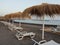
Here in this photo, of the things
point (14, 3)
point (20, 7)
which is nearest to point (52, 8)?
point (14, 3)

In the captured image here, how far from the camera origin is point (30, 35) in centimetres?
690

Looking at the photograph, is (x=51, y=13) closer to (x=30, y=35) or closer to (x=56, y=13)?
(x=56, y=13)

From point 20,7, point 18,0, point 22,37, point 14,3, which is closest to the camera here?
point 22,37

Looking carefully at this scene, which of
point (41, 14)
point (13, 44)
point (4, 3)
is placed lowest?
point (13, 44)

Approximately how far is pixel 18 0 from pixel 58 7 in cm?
1392

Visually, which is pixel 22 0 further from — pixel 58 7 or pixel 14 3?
pixel 58 7

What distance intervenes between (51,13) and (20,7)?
55.0ft

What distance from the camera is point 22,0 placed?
19625 millimetres

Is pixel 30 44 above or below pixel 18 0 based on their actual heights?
below

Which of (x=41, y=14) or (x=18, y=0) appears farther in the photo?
(x=18, y=0)

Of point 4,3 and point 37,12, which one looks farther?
point 4,3

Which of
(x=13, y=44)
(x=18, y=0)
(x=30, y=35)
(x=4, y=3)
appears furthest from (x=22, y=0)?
(x=13, y=44)

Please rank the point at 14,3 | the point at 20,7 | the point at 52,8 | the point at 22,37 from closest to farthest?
1. the point at 52,8
2. the point at 22,37
3. the point at 14,3
4. the point at 20,7

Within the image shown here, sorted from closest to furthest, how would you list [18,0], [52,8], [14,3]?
[52,8], [18,0], [14,3]
